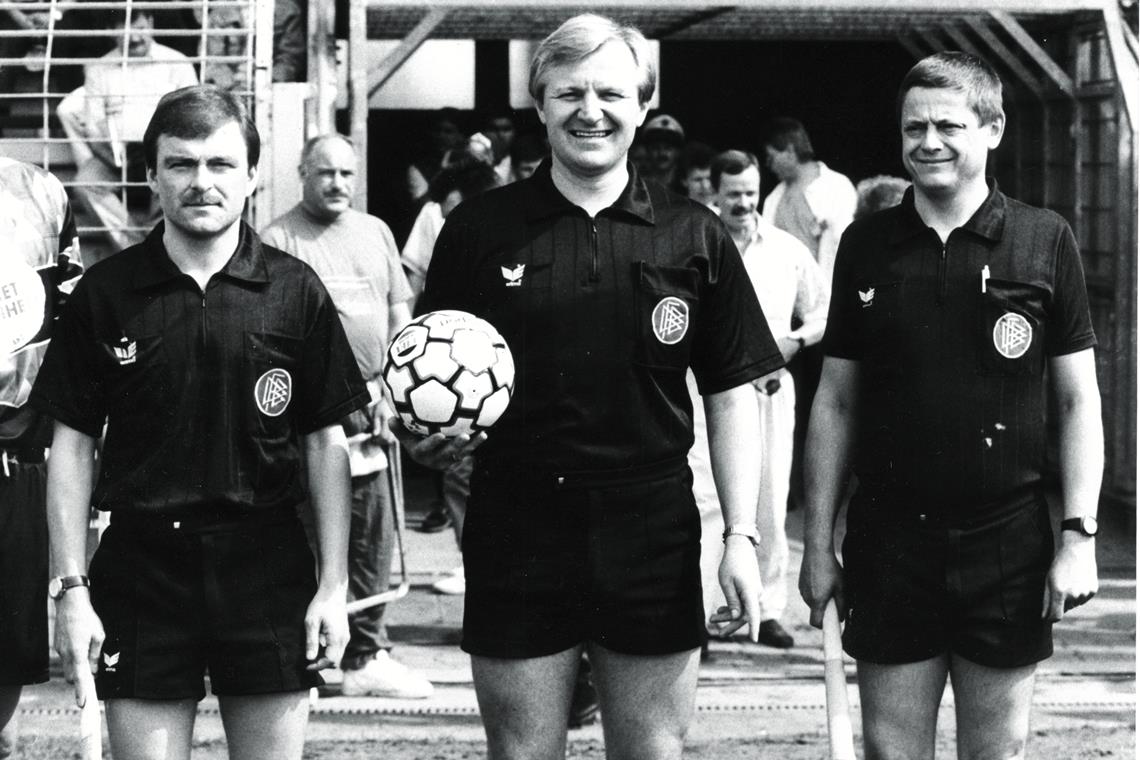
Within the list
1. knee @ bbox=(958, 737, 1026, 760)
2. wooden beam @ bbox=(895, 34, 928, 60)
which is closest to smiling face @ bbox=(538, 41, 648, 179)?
knee @ bbox=(958, 737, 1026, 760)

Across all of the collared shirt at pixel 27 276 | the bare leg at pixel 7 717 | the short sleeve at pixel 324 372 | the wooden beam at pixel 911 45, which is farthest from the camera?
the wooden beam at pixel 911 45

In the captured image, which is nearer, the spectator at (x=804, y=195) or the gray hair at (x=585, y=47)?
the gray hair at (x=585, y=47)

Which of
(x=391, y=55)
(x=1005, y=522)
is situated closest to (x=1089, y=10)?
(x=391, y=55)

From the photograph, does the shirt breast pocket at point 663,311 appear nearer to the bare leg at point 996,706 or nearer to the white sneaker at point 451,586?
the bare leg at point 996,706

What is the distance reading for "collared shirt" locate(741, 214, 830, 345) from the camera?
7.49m

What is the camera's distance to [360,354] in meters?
7.06

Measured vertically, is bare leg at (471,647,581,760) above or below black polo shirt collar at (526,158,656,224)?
below

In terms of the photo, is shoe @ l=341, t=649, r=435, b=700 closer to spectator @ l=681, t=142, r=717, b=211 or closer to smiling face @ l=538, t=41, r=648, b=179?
spectator @ l=681, t=142, r=717, b=211

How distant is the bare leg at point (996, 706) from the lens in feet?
13.7

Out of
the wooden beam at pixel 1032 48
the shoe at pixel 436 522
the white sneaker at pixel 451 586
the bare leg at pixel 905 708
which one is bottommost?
the white sneaker at pixel 451 586

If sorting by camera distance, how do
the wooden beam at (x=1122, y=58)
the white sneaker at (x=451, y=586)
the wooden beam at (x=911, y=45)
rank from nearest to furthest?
the white sneaker at (x=451, y=586), the wooden beam at (x=1122, y=58), the wooden beam at (x=911, y=45)

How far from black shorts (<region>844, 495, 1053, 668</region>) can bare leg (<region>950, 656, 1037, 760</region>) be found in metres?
0.04

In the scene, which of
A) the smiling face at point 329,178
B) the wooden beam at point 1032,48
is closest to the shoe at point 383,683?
the smiling face at point 329,178

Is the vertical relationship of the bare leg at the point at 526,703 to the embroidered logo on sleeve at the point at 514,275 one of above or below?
below
